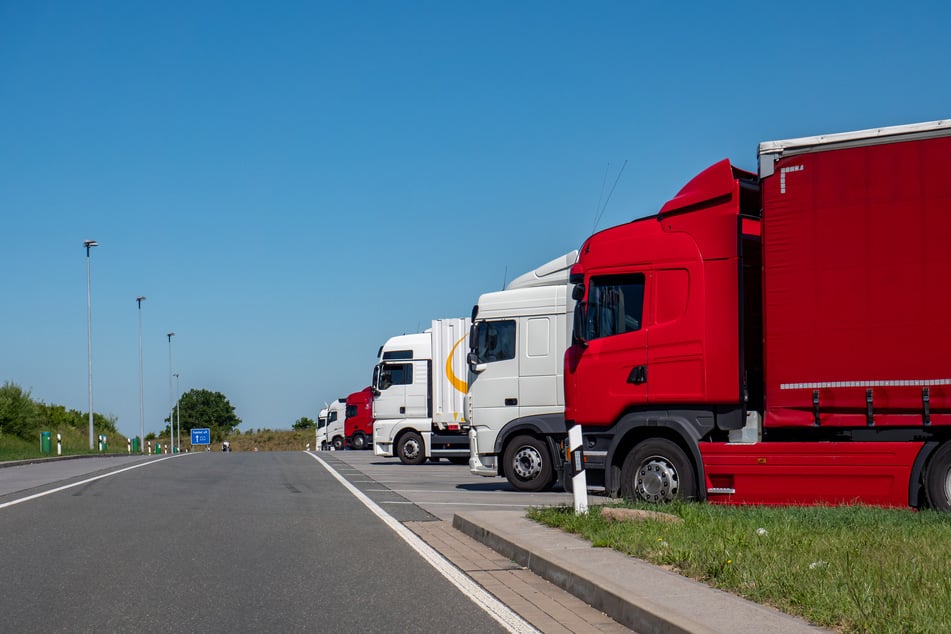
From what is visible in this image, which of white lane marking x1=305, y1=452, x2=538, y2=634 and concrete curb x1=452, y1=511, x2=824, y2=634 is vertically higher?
concrete curb x1=452, y1=511, x2=824, y2=634

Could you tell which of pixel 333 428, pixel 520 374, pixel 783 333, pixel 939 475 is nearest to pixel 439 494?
pixel 520 374

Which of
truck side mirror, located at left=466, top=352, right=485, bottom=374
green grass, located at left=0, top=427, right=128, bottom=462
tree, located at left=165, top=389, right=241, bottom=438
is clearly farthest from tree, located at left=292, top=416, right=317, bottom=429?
truck side mirror, located at left=466, top=352, right=485, bottom=374

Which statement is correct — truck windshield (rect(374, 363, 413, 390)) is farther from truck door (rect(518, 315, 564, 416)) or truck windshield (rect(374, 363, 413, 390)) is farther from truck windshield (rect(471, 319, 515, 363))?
truck door (rect(518, 315, 564, 416))

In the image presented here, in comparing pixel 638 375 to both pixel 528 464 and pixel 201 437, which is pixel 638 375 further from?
pixel 201 437

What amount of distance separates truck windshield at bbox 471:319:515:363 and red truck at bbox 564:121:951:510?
4484 millimetres

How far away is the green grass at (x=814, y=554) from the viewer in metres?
5.95

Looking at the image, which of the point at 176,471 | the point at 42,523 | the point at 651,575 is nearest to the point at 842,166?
the point at 651,575

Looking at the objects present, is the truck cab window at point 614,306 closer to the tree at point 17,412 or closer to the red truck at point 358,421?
the red truck at point 358,421

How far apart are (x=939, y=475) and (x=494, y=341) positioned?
28.4 feet

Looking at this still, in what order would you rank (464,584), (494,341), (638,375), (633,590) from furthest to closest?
(494,341) → (638,375) → (464,584) → (633,590)

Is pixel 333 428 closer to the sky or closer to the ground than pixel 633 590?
closer to the ground

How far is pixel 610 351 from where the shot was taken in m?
13.5

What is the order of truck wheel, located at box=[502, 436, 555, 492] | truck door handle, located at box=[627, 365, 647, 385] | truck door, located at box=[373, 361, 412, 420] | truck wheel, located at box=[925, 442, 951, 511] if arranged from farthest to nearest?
truck door, located at box=[373, 361, 412, 420] < truck wheel, located at box=[502, 436, 555, 492] < truck door handle, located at box=[627, 365, 647, 385] < truck wheel, located at box=[925, 442, 951, 511]

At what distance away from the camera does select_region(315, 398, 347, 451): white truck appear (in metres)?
56.4
